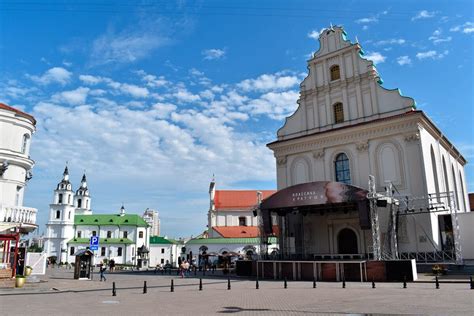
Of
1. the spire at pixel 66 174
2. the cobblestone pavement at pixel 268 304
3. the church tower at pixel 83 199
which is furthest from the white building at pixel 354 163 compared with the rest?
the church tower at pixel 83 199

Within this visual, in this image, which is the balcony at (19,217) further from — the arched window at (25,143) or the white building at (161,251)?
the white building at (161,251)

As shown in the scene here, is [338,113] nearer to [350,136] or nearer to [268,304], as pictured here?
[350,136]

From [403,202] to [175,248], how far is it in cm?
8326

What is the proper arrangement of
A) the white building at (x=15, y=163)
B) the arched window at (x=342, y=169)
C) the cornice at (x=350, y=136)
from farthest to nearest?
the arched window at (x=342, y=169)
the cornice at (x=350, y=136)
the white building at (x=15, y=163)

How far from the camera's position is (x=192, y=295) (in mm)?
17109

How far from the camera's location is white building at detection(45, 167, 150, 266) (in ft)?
295

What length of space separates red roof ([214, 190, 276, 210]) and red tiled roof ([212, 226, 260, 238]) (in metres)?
3.61

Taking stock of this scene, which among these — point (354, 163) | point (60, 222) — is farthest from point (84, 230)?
point (354, 163)

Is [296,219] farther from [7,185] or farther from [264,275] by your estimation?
[7,185]

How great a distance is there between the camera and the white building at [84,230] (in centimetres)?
8988

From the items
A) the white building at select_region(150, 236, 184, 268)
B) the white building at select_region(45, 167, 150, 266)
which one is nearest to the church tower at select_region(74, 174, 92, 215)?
the white building at select_region(45, 167, 150, 266)

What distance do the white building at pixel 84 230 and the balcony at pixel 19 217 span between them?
203 ft

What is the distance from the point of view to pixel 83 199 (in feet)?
335

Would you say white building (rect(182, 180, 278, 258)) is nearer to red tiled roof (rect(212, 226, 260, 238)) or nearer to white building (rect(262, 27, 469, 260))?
red tiled roof (rect(212, 226, 260, 238))
